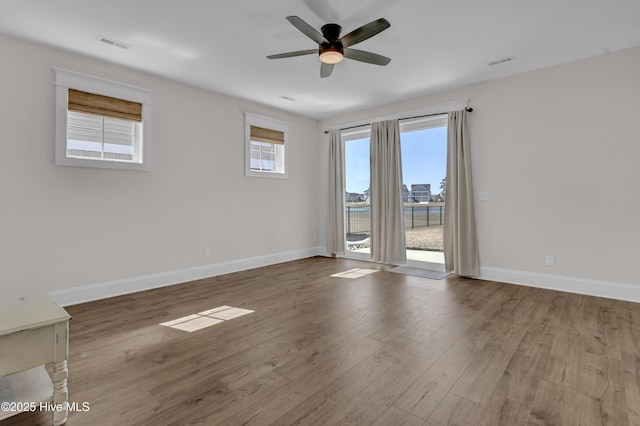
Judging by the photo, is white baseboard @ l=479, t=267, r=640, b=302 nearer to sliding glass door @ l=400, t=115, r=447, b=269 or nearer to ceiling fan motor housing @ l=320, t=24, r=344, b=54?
Result: sliding glass door @ l=400, t=115, r=447, b=269

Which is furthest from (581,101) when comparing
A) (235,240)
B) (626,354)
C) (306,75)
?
(235,240)

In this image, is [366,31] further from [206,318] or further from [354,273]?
[354,273]

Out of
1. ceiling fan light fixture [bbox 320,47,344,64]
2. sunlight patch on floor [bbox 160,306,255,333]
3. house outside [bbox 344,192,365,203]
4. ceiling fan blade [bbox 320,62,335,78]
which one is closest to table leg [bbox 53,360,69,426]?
sunlight patch on floor [bbox 160,306,255,333]

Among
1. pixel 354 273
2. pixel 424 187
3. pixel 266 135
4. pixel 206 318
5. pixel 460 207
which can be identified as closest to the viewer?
pixel 206 318

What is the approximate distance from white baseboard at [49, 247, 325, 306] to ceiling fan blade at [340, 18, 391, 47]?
12.1 feet

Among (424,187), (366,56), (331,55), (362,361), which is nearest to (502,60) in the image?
(366,56)

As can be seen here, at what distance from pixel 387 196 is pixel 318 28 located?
3.14 metres

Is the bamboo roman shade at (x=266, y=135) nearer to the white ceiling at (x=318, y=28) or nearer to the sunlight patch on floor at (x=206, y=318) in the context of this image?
the white ceiling at (x=318, y=28)

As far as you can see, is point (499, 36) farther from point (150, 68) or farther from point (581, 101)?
point (150, 68)

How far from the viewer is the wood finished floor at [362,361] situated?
5.40 ft

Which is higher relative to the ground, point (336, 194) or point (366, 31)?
point (366, 31)

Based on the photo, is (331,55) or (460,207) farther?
(460,207)

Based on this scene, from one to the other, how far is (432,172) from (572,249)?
7.14 feet

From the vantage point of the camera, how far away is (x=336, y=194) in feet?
20.7
